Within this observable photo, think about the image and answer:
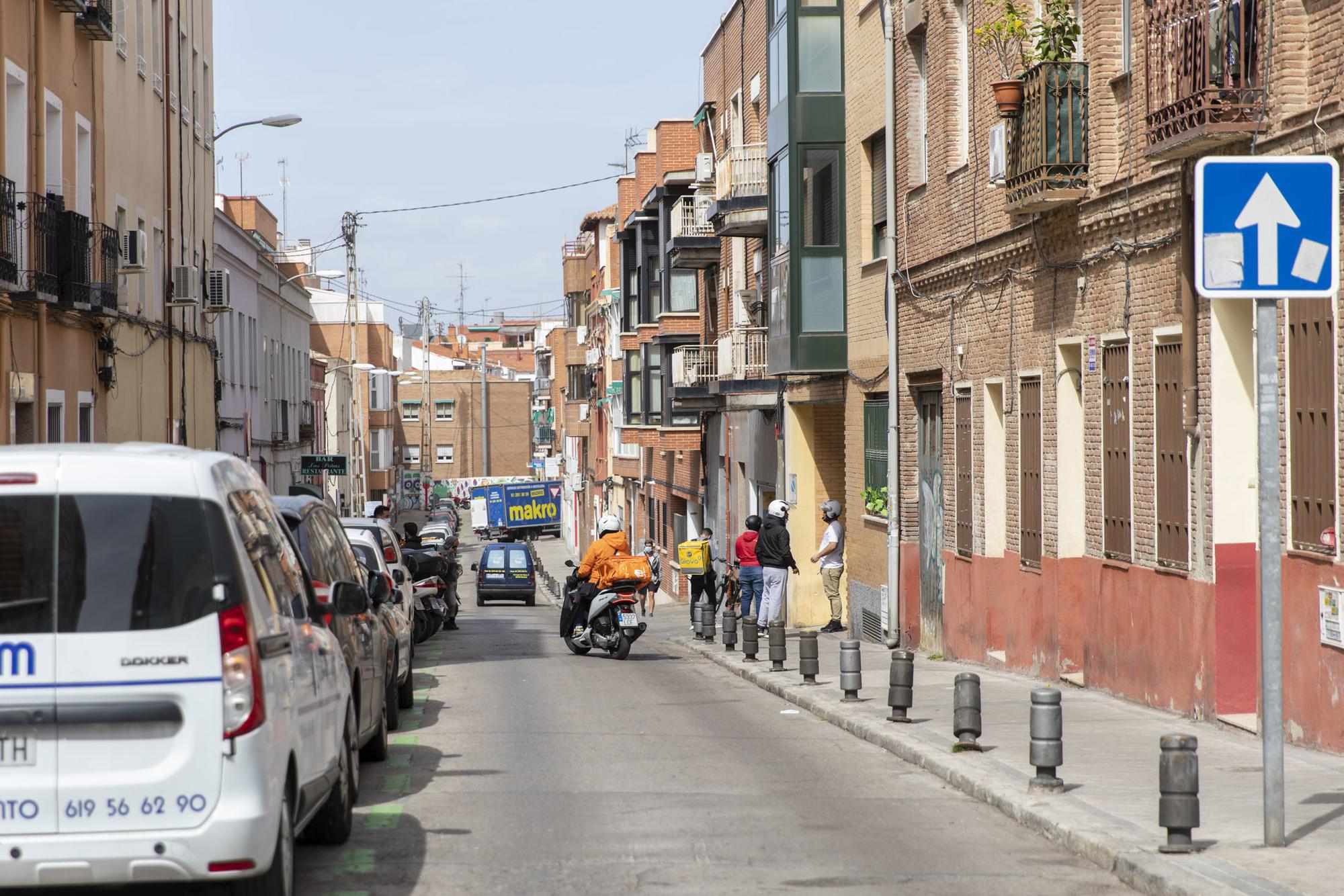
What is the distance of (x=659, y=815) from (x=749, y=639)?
37.5 feet


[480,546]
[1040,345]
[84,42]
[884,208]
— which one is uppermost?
[84,42]

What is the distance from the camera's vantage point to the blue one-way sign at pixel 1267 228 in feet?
25.5

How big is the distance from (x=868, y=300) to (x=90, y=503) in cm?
1928

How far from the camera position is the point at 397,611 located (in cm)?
1433

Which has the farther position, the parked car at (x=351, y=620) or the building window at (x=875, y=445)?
the building window at (x=875, y=445)

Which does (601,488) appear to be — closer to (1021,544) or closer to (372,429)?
(372,429)

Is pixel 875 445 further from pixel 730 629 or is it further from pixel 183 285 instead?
pixel 183 285

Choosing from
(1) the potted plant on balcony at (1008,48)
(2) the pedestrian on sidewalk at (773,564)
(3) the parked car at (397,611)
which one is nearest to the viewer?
(3) the parked car at (397,611)

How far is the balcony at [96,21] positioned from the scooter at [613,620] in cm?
899

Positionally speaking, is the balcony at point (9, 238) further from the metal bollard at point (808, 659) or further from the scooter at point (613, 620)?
the metal bollard at point (808, 659)

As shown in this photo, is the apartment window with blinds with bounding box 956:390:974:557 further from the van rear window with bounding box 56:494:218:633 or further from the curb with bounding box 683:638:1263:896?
the van rear window with bounding box 56:494:218:633

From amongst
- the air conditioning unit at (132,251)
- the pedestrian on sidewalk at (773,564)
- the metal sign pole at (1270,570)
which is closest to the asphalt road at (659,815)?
the metal sign pole at (1270,570)

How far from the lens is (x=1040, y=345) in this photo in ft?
55.7

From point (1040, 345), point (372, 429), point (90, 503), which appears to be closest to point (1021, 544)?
point (1040, 345)
